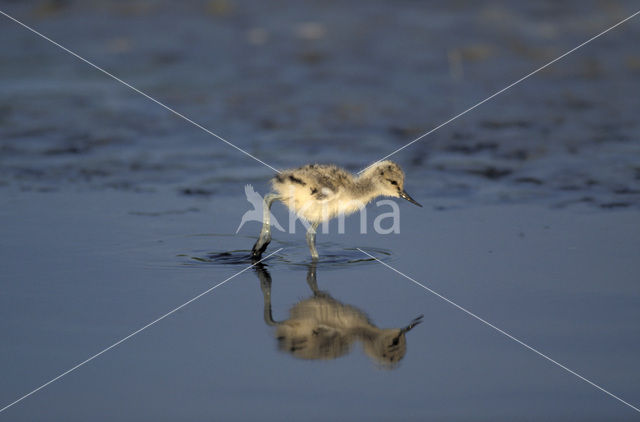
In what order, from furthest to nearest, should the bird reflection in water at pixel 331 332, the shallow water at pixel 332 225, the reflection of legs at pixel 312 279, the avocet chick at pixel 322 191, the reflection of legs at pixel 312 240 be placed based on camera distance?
the avocet chick at pixel 322 191 < the reflection of legs at pixel 312 240 < the reflection of legs at pixel 312 279 < the bird reflection in water at pixel 331 332 < the shallow water at pixel 332 225

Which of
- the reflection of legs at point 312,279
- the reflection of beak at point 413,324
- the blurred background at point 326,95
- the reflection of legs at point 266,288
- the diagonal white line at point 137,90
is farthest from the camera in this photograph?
the diagonal white line at point 137,90

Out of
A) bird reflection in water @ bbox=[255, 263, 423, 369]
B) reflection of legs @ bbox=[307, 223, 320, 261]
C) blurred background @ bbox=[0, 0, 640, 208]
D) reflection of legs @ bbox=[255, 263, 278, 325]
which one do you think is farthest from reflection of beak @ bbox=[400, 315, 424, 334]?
blurred background @ bbox=[0, 0, 640, 208]

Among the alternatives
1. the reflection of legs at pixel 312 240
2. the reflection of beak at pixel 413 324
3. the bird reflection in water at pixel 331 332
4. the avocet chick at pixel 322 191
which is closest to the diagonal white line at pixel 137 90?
the avocet chick at pixel 322 191

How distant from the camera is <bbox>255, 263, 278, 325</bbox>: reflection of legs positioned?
5.27 meters

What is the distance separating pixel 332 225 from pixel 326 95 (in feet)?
12.9

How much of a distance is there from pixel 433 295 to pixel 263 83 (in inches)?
248

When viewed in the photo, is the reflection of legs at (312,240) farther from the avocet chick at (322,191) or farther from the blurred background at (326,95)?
the blurred background at (326,95)

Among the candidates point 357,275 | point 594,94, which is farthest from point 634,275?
point 594,94

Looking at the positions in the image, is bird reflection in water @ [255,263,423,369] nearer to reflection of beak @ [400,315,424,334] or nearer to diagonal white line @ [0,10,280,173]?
reflection of beak @ [400,315,424,334]

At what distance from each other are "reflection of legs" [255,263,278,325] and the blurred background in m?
1.99

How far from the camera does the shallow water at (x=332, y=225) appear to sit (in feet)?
14.6

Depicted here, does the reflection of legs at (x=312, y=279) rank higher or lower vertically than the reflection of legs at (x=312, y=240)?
lower

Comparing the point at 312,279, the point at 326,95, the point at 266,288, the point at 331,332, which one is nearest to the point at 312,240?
the point at 312,279

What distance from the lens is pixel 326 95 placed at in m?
11.1
